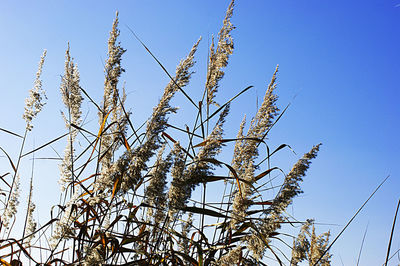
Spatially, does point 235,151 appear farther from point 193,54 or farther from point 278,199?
point 193,54

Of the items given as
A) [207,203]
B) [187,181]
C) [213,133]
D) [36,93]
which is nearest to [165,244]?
[207,203]

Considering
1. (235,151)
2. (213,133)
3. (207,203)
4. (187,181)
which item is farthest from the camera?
(235,151)

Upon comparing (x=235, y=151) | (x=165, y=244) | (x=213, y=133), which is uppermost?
(x=235, y=151)

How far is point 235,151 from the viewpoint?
2.49m

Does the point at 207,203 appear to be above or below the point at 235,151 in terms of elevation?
below

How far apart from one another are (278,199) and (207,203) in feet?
1.38

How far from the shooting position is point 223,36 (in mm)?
2338

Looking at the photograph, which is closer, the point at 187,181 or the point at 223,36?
the point at 187,181

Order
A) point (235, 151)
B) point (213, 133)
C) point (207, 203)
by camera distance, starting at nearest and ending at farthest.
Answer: point (213, 133), point (207, 203), point (235, 151)

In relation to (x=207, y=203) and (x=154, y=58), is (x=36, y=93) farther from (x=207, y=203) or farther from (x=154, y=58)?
(x=207, y=203)

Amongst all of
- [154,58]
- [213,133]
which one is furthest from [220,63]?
[213,133]

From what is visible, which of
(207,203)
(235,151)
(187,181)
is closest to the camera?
(187,181)

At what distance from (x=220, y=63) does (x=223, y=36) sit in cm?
20

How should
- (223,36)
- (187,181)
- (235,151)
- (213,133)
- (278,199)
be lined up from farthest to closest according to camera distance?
1. (235,151)
2. (223,36)
3. (278,199)
4. (213,133)
5. (187,181)
